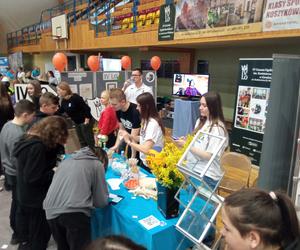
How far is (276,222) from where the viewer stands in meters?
1.11

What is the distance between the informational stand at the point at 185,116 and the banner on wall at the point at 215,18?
161 cm

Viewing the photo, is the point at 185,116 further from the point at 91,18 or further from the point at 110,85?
the point at 91,18

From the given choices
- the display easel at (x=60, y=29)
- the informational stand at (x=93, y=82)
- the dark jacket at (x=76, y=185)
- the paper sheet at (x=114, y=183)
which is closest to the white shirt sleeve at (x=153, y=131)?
the paper sheet at (x=114, y=183)

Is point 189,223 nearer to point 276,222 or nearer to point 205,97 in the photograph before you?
point 276,222

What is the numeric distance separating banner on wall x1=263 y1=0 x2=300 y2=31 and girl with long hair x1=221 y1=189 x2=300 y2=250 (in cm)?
349

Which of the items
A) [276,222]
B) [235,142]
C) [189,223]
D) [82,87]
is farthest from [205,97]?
[82,87]

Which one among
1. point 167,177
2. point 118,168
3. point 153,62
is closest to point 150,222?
point 167,177

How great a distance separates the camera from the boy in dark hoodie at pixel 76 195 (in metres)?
1.88

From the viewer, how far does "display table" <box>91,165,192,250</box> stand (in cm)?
184

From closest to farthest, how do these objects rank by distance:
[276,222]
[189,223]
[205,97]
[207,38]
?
[276,222] < [189,223] < [205,97] < [207,38]

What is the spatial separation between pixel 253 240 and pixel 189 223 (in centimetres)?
73

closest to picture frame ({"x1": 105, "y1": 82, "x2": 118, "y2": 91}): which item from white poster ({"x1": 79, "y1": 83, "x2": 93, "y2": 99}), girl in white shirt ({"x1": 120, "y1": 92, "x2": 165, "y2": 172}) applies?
white poster ({"x1": 79, "y1": 83, "x2": 93, "y2": 99})

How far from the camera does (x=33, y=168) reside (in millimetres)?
2104

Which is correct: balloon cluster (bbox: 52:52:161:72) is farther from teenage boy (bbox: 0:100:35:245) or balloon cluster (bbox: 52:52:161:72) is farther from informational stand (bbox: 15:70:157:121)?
teenage boy (bbox: 0:100:35:245)
